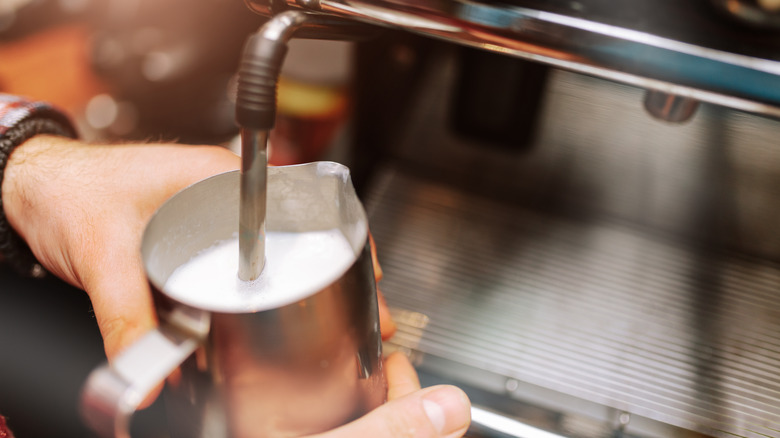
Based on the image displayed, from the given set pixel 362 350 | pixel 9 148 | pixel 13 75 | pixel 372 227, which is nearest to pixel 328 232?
pixel 362 350

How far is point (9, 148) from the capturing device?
49 centimetres

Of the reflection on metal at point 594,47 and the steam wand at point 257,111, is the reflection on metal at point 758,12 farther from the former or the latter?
the steam wand at point 257,111

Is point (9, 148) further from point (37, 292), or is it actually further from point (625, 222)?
point (625, 222)

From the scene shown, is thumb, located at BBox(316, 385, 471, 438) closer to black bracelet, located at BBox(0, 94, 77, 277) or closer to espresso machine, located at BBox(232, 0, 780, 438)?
espresso machine, located at BBox(232, 0, 780, 438)

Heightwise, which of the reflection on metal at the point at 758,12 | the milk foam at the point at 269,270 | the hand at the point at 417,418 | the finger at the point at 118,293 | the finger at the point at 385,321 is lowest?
the finger at the point at 385,321

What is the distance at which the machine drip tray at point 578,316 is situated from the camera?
451mm

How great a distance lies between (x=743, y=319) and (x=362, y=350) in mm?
382

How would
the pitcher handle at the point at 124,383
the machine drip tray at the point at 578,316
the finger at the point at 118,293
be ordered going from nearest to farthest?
the pitcher handle at the point at 124,383, the finger at the point at 118,293, the machine drip tray at the point at 578,316

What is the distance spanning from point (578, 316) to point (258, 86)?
1.25ft

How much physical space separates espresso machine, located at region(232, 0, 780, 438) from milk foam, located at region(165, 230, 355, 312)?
0.13 metres

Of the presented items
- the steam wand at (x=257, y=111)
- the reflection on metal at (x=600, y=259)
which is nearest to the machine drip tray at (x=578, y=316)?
the reflection on metal at (x=600, y=259)

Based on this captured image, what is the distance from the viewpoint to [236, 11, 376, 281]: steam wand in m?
0.23

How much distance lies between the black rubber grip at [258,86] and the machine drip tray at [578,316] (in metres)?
0.30

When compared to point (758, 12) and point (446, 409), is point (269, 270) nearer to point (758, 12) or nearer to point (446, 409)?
point (446, 409)
